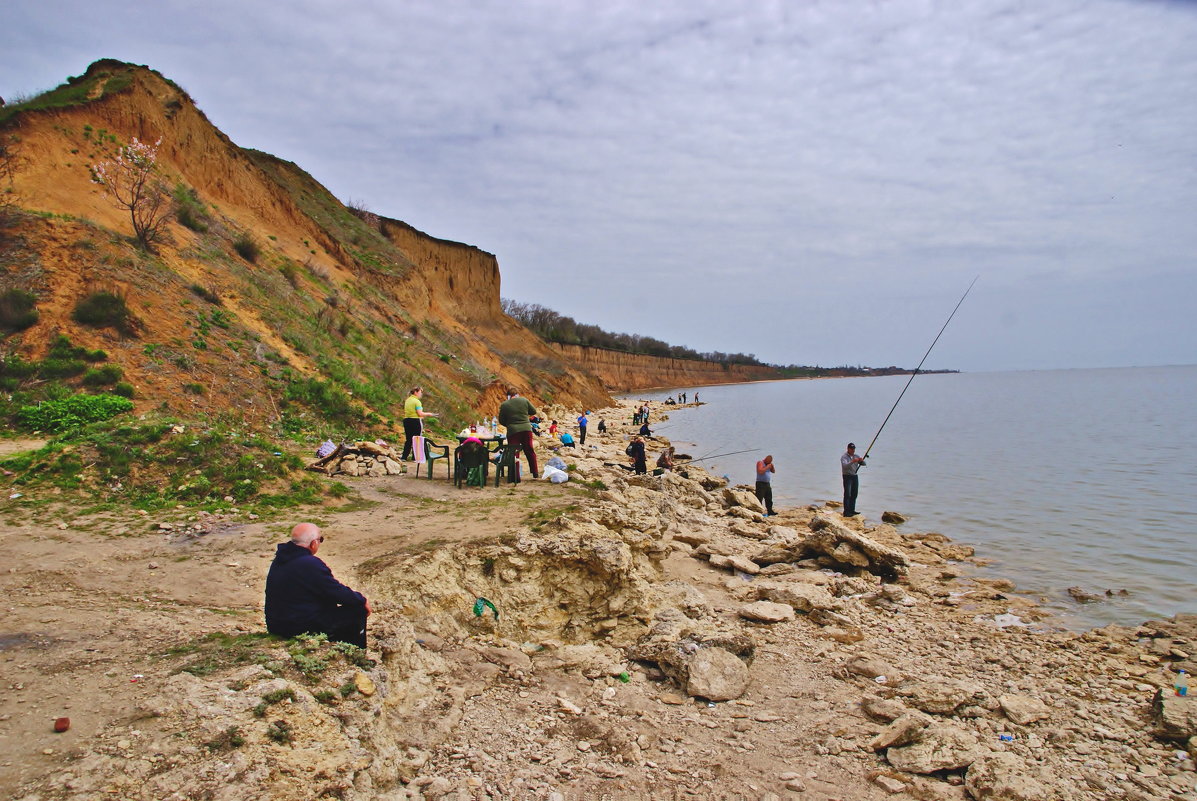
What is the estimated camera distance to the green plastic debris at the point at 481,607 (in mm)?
5903

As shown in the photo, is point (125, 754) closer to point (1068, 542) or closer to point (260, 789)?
point (260, 789)

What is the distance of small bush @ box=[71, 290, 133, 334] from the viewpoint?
1163cm

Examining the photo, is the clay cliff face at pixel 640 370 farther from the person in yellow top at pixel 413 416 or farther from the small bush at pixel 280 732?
the small bush at pixel 280 732

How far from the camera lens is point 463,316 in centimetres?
4588

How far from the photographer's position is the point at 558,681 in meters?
5.08

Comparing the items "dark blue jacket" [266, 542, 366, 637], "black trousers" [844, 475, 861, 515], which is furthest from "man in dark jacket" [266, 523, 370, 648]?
"black trousers" [844, 475, 861, 515]

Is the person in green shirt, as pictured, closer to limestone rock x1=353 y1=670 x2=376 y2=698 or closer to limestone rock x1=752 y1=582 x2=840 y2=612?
limestone rock x1=752 y1=582 x2=840 y2=612

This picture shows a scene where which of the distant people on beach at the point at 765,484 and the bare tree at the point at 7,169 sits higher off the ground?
the bare tree at the point at 7,169

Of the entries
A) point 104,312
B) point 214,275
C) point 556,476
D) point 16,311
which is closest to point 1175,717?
point 556,476

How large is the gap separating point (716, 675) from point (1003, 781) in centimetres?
207

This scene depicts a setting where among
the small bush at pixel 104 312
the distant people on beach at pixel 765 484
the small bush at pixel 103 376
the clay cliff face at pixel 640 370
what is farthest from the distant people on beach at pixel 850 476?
the clay cliff face at pixel 640 370

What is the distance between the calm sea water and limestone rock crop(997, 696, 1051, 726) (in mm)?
3665

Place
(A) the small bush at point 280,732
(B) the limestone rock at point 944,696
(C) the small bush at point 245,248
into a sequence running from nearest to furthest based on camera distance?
(A) the small bush at point 280,732
(B) the limestone rock at point 944,696
(C) the small bush at point 245,248

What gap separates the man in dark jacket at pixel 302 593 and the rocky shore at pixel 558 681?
0.60ft
